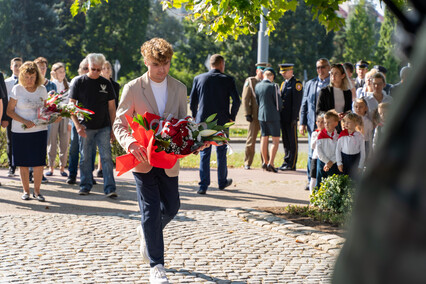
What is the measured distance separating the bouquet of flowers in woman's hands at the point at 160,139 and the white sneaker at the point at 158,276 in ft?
2.50

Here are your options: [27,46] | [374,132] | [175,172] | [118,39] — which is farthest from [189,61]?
[175,172]

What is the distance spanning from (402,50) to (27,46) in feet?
193

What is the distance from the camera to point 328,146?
8992mm

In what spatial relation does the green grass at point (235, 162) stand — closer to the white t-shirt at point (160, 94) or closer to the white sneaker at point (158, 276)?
the white t-shirt at point (160, 94)

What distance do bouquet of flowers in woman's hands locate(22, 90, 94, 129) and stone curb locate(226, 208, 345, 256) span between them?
2442 millimetres

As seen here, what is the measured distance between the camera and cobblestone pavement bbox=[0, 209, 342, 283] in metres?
5.43

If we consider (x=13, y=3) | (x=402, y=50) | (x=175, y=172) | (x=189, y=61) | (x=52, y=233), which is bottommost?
(x=52, y=233)

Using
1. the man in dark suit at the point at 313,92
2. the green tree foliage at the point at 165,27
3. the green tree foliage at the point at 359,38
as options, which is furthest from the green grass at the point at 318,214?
the green tree foliage at the point at 165,27

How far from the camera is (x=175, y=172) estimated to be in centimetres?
526

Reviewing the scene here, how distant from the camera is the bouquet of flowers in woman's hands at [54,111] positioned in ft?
30.0

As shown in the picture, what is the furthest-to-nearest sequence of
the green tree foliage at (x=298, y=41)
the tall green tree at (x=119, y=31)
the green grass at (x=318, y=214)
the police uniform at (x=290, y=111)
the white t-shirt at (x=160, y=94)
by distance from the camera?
the tall green tree at (x=119, y=31) < the green tree foliage at (x=298, y=41) < the police uniform at (x=290, y=111) < the green grass at (x=318, y=214) < the white t-shirt at (x=160, y=94)

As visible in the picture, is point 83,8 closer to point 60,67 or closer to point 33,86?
point 33,86

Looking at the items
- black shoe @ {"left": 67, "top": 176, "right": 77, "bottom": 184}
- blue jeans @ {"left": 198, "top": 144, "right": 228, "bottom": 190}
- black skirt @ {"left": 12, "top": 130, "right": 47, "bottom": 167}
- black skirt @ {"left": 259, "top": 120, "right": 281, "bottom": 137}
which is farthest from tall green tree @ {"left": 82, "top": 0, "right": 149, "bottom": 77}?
black skirt @ {"left": 12, "top": 130, "right": 47, "bottom": 167}

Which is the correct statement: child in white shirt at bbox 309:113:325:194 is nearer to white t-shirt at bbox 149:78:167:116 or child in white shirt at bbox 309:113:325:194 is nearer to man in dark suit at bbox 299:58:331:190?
man in dark suit at bbox 299:58:331:190
